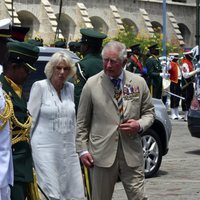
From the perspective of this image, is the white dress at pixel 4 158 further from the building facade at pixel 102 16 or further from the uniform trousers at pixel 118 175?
the building facade at pixel 102 16

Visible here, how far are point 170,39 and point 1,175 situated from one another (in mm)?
59098

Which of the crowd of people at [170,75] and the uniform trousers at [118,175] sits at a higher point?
the uniform trousers at [118,175]

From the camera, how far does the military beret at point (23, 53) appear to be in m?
5.87

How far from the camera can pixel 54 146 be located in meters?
7.31

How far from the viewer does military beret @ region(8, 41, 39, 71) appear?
231 inches

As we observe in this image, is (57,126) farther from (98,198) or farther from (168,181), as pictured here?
(168,181)

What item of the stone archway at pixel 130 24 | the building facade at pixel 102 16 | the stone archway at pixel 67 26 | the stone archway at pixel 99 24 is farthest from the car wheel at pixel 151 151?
the stone archway at pixel 130 24

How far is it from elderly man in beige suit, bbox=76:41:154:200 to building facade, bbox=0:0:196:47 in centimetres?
4307

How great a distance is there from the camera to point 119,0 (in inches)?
2448

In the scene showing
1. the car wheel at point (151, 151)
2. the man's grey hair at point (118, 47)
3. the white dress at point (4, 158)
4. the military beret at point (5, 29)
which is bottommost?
the car wheel at point (151, 151)

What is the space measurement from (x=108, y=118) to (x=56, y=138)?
0.90m

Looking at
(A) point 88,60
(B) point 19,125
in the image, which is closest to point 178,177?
(A) point 88,60

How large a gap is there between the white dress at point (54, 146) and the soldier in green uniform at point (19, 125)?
5.04 feet

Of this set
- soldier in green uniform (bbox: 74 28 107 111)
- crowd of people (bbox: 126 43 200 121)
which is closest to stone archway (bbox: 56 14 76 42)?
crowd of people (bbox: 126 43 200 121)
